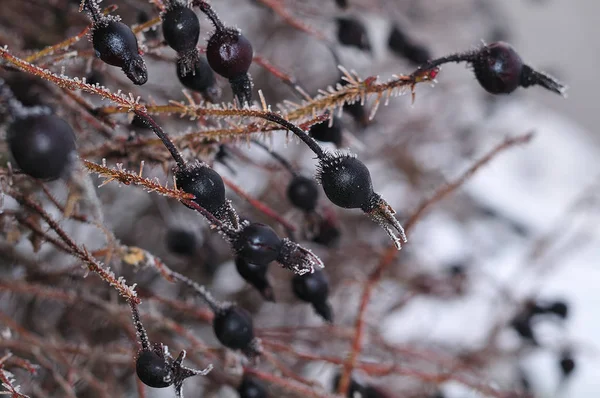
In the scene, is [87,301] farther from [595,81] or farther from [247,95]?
[595,81]

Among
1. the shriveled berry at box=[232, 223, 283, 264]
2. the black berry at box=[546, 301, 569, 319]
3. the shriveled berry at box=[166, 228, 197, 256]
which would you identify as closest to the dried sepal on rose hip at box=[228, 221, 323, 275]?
the shriveled berry at box=[232, 223, 283, 264]

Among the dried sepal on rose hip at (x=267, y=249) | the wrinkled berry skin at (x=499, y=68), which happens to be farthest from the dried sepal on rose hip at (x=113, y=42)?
the wrinkled berry skin at (x=499, y=68)

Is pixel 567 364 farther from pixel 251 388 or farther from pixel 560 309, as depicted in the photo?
pixel 251 388

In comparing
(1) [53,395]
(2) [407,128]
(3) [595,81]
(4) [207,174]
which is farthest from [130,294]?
(3) [595,81]

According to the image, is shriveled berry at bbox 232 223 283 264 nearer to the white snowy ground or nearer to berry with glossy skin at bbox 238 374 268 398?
berry with glossy skin at bbox 238 374 268 398

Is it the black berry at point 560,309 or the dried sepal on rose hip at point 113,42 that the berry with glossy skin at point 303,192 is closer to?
the dried sepal on rose hip at point 113,42

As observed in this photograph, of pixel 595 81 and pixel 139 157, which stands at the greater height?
pixel 595 81

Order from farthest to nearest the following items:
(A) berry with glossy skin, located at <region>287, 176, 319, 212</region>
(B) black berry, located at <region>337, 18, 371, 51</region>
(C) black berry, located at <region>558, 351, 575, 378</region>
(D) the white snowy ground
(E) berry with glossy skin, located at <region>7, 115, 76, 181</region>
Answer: (D) the white snowy ground → (C) black berry, located at <region>558, 351, 575, 378</region> → (B) black berry, located at <region>337, 18, 371, 51</region> → (A) berry with glossy skin, located at <region>287, 176, 319, 212</region> → (E) berry with glossy skin, located at <region>7, 115, 76, 181</region>
